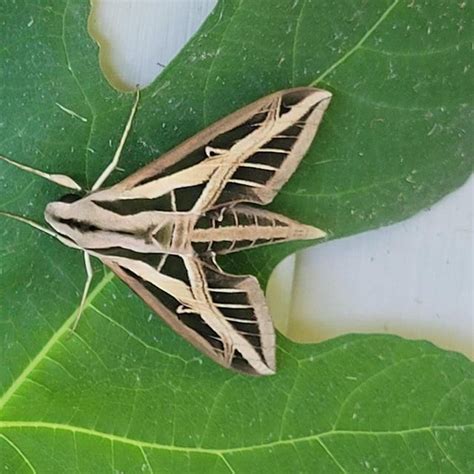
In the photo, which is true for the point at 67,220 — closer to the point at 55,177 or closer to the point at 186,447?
the point at 55,177

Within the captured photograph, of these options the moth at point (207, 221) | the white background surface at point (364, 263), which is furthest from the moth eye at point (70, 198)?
the white background surface at point (364, 263)

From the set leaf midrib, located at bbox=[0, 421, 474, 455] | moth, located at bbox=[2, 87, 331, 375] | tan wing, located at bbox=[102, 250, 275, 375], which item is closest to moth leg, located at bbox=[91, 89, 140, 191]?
moth, located at bbox=[2, 87, 331, 375]

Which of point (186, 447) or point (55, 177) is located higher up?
point (55, 177)

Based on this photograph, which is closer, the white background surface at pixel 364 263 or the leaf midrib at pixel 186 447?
the leaf midrib at pixel 186 447

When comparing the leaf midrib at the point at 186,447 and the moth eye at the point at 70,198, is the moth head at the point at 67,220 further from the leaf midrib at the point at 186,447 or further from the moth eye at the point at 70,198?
the leaf midrib at the point at 186,447

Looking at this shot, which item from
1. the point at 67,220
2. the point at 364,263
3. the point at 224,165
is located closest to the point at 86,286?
the point at 67,220

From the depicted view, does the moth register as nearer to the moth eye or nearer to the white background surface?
the moth eye
